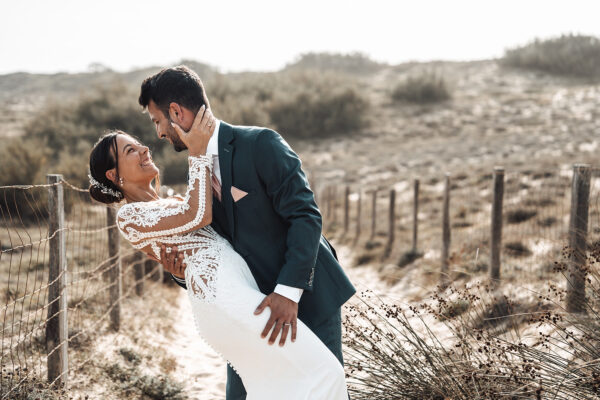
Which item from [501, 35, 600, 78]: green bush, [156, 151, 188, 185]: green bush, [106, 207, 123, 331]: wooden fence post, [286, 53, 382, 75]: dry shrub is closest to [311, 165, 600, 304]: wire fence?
[106, 207, 123, 331]: wooden fence post

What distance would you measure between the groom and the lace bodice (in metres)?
0.07

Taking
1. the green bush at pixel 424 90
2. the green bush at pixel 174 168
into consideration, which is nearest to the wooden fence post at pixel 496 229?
the green bush at pixel 174 168

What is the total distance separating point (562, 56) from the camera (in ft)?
129

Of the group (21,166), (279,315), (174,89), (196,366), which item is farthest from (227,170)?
(21,166)

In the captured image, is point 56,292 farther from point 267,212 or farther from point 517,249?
point 517,249

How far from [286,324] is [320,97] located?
29.6 meters

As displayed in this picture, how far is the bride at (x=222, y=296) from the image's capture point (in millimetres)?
2070

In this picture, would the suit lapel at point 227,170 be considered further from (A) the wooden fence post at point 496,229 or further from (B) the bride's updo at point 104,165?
(A) the wooden fence post at point 496,229

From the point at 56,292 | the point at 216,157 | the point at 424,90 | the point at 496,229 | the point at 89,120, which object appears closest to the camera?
the point at 216,157

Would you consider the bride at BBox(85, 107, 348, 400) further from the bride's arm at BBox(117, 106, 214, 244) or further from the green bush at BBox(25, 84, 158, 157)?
the green bush at BBox(25, 84, 158, 157)

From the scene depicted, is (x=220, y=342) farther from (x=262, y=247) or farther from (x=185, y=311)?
(x=185, y=311)

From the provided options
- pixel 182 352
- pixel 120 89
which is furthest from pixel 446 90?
pixel 182 352

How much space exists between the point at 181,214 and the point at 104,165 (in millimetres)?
707

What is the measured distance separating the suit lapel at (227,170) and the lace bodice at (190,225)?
0.22 ft
